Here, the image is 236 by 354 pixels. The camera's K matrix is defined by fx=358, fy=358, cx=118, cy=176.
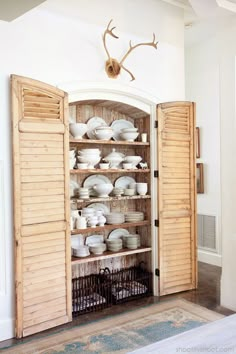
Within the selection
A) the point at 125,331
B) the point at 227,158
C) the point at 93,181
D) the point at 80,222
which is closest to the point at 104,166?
the point at 93,181

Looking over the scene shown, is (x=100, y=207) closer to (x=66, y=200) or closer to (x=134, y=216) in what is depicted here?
(x=134, y=216)

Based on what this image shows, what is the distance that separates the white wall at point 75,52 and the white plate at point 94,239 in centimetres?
114

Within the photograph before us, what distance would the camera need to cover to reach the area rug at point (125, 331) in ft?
9.76

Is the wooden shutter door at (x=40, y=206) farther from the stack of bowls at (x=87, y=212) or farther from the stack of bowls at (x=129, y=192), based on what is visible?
the stack of bowls at (x=129, y=192)

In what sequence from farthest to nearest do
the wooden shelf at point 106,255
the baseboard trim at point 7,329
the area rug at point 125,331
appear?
the wooden shelf at point 106,255
the baseboard trim at point 7,329
the area rug at point 125,331

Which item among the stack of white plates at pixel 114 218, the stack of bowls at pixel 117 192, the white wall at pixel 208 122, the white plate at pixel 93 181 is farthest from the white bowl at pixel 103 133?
the white wall at pixel 208 122

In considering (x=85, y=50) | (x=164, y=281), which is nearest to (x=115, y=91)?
(x=85, y=50)

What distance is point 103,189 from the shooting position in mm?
4008

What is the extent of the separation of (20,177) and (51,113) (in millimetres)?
688

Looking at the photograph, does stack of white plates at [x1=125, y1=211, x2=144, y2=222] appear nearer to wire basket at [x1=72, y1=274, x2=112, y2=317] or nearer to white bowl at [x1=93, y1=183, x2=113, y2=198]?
white bowl at [x1=93, y1=183, x2=113, y2=198]

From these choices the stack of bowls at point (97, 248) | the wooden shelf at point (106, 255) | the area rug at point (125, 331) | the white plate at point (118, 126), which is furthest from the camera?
the white plate at point (118, 126)

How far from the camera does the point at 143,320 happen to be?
352 centimetres

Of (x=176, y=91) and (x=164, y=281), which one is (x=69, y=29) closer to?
(x=176, y=91)

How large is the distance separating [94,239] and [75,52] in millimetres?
2120
